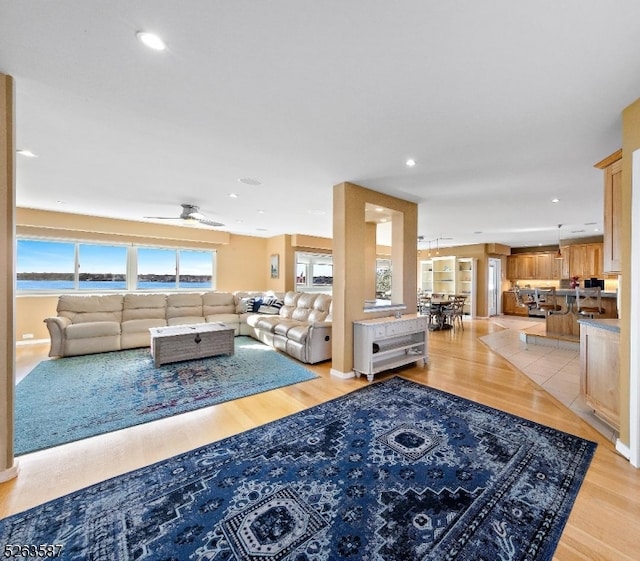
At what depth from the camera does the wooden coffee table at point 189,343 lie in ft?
14.2

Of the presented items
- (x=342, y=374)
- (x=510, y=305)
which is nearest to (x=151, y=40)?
(x=342, y=374)

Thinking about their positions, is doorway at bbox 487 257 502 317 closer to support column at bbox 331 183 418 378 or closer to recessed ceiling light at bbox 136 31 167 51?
support column at bbox 331 183 418 378

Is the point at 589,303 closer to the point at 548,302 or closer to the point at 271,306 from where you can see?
the point at 548,302

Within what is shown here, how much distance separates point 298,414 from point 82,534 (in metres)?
1.72

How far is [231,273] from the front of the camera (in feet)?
27.8

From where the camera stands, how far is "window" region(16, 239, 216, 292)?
591 cm

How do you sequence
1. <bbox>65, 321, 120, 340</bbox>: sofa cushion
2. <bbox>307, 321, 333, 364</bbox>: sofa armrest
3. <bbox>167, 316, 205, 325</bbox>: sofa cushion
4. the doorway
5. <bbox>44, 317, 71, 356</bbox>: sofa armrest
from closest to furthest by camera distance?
<bbox>307, 321, 333, 364</bbox>: sofa armrest
<bbox>44, 317, 71, 356</bbox>: sofa armrest
<bbox>65, 321, 120, 340</bbox>: sofa cushion
<bbox>167, 316, 205, 325</bbox>: sofa cushion
the doorway

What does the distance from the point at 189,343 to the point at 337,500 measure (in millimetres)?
3649

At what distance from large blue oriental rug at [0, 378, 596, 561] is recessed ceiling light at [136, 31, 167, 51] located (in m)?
2.70

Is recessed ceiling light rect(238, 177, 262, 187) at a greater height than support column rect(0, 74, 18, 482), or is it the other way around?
recessed ceiling light rect(238, 177, 262, 187)

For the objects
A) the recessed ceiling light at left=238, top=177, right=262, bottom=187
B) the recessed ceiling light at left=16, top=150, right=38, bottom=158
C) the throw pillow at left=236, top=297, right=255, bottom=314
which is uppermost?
the recessed ceiling light at left=238, top=177, right=262, bottom=187

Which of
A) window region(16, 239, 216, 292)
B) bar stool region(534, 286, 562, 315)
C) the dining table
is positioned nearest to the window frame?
window region(16, 239, 216, 292)

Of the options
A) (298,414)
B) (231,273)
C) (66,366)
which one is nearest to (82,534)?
(298,414)

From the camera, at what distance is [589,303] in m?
5.54
